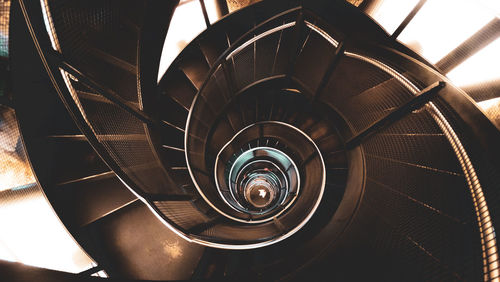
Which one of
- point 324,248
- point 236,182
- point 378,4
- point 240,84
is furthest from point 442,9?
point 236,182

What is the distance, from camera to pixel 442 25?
251cm

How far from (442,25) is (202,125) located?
4307mm

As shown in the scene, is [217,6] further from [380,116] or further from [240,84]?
[380,116]

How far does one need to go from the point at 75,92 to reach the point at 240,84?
2909mm

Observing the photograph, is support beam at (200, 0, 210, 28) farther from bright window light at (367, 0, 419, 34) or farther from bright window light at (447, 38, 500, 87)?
bright window light at (447, 38, 500, 87)

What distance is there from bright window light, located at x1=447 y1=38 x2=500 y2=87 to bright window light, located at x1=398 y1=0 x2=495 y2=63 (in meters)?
0.26

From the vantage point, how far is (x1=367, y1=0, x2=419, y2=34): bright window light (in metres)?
2.79

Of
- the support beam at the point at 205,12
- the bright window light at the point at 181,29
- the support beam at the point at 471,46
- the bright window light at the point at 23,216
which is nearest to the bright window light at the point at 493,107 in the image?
the support beam at the point at 471,46

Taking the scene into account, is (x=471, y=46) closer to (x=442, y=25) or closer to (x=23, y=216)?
(x=442, y=25)

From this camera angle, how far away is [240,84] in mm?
4277

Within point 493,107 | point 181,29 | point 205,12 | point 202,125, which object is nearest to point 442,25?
point 493,107

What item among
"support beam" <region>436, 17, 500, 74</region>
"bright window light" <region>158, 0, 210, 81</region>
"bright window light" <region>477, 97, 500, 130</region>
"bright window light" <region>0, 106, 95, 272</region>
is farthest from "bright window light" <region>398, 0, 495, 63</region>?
"bright window light" <region>0, 106, 95, 272</region>

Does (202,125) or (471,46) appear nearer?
(471,46)

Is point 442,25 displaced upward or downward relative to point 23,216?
upward
